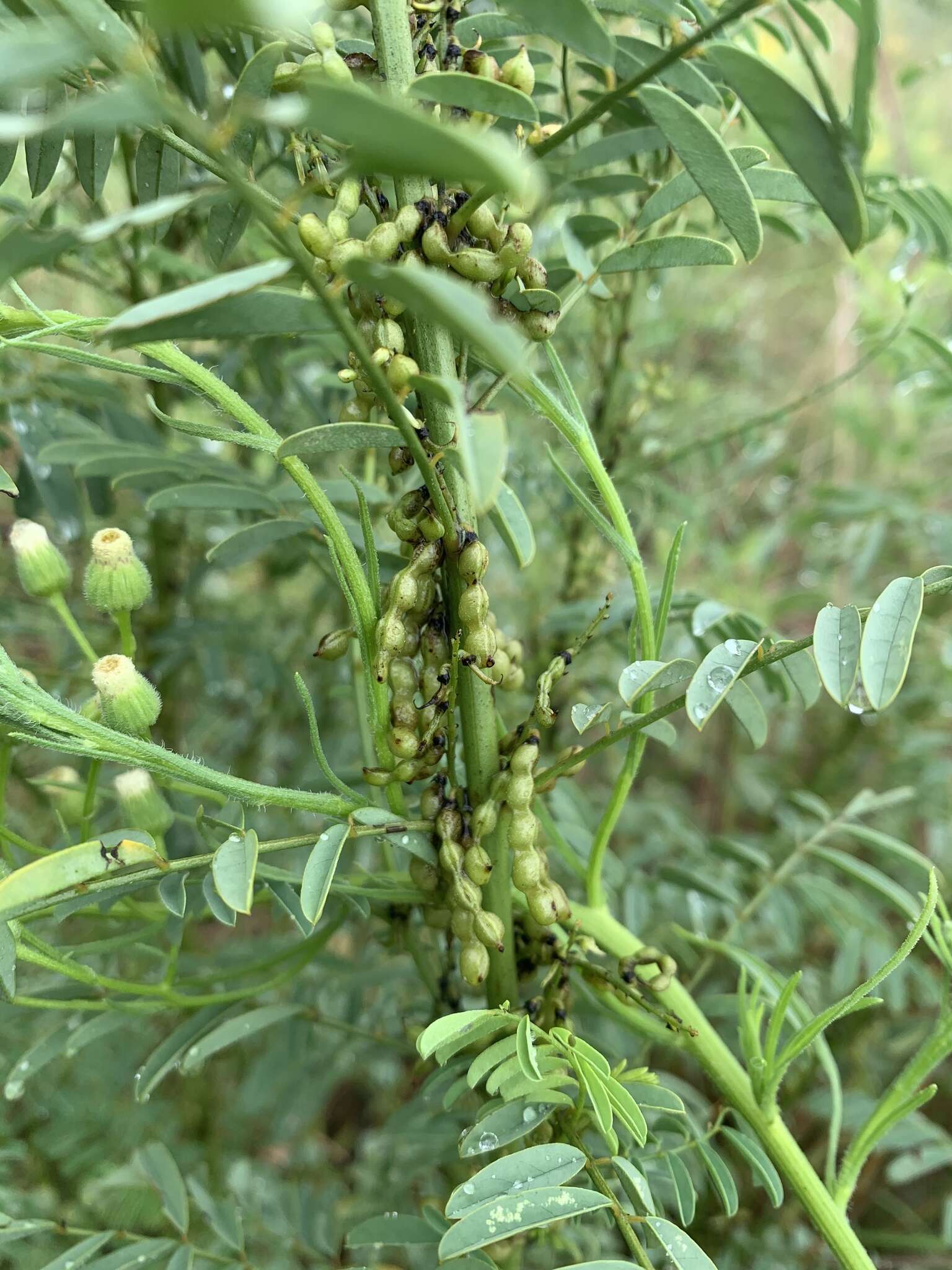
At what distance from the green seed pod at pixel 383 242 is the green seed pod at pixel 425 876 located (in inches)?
11.0

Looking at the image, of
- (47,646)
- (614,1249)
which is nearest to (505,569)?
(47,646)

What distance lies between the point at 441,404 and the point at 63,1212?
0.97 meters

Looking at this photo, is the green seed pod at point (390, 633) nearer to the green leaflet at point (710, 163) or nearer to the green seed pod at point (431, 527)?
the green seed pod at point (431, 527)

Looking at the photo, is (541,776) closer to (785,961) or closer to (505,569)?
(785,961)

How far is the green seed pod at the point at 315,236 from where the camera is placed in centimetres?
35

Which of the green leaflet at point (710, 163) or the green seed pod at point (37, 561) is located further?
the green seed pod at point (37, 561)

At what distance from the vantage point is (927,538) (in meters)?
1.20

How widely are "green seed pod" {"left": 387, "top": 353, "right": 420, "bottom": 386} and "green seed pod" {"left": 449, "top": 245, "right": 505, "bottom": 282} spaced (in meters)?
0.04

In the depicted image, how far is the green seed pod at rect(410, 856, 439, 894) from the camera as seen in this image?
47 cm

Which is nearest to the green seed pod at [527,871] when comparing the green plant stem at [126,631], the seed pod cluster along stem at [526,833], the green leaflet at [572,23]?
the seed pod cluster along stem at [526,833]

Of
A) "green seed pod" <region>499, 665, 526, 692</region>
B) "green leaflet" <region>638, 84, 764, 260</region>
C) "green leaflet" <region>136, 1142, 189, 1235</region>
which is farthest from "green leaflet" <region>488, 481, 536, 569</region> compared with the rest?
"green leaflet" <region>136, 1142, 189, 1235</region>

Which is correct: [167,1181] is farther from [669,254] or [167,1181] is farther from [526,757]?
[669,254]

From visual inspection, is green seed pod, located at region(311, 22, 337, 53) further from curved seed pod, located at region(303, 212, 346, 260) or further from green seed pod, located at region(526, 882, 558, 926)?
green seed pod, located at region(526, 882, 558, 926)

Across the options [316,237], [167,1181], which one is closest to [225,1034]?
[167,1181]
